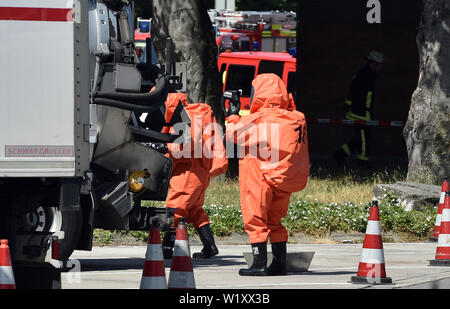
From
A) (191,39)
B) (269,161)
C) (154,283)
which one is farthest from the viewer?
(191,39)

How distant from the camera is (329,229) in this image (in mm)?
15062

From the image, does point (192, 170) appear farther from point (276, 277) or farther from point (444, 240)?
point (444, 240)

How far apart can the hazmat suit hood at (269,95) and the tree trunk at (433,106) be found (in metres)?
6.71

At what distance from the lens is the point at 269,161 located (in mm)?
11320

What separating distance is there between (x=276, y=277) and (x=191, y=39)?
8.72 metres

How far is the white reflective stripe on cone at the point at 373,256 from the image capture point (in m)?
11.0

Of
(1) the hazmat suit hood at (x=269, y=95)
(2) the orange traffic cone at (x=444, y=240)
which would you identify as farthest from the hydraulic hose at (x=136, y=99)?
(2) the orange traffic cone at (x=444, y=240)

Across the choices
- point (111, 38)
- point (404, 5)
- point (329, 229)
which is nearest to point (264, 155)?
point (111, 38)

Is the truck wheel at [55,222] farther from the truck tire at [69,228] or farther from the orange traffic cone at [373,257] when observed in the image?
the orange traffic cone at [373,257]

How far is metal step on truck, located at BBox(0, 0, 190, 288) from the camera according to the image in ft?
31.5

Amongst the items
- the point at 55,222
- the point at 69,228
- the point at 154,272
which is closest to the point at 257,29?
the point at 55,222

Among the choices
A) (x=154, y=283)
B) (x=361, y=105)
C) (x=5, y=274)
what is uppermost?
(x=5, y=274)

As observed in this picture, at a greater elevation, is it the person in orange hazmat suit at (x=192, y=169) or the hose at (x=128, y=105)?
the hose at (x=128, y=105)

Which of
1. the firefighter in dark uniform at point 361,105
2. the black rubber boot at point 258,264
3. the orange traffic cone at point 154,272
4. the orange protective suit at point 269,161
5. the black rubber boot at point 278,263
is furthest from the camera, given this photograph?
the firefighter in dark uniform at point 361,105
